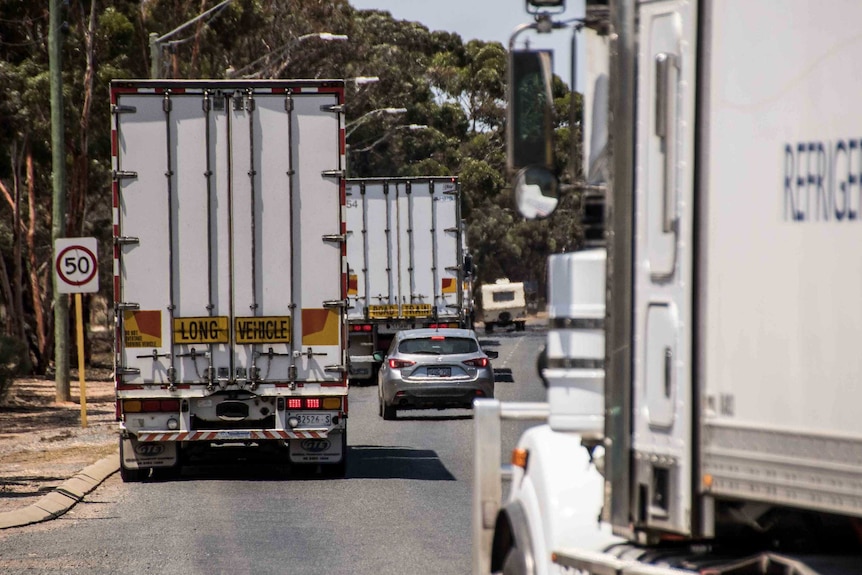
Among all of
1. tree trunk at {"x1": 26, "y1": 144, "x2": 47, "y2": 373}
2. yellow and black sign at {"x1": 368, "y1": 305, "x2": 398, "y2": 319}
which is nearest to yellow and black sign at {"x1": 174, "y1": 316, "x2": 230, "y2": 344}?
yellow and black sign at {"x1": 368, "y1": 305, "x2": 398, "y2": 319}

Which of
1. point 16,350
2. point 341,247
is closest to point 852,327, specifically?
point 341,247

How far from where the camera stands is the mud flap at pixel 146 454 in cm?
1501

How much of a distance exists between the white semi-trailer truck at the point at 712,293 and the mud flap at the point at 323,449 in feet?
31.9

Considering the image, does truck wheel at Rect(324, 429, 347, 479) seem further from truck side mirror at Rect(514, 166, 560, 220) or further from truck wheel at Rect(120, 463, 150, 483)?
truck side mirror at Rect(514, 166, 560, 220)

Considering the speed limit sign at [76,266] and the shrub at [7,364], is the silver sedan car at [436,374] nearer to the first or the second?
the speed limit sign at [76,266]

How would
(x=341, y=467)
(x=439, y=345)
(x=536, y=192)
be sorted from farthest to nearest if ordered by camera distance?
(x=439, y=345) → (x=341, y=467) → (x=536, y=192)

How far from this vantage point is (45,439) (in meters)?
20.1

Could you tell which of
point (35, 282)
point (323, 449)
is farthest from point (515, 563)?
point (35, 282)

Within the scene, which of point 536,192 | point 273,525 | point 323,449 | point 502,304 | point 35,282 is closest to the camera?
point 536,192

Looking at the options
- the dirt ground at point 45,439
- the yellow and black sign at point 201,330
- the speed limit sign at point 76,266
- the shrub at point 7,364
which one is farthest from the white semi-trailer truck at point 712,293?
the shrub at point 7,364

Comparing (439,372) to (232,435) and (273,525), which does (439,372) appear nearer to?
(232,435)

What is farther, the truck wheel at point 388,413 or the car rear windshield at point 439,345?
the truck wheel at point 388,413

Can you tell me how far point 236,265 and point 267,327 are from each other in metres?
0.71

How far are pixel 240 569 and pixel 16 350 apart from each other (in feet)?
65.1
